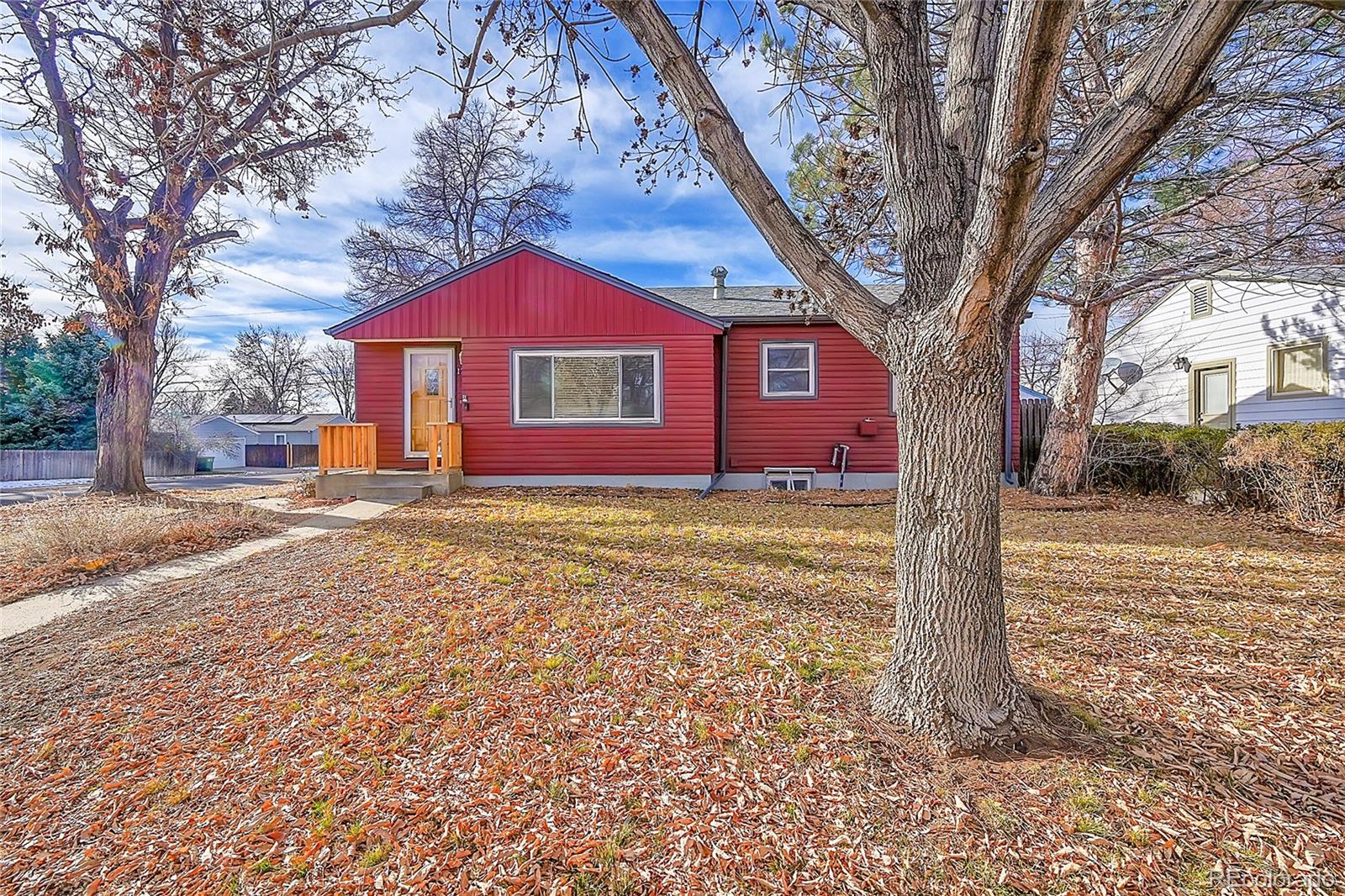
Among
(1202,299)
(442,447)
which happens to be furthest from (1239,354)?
(442,447)

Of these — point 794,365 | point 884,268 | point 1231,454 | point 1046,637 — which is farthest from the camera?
point 794,365

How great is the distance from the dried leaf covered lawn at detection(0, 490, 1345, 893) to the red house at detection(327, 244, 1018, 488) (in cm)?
556

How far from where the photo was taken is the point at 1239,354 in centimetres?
1192

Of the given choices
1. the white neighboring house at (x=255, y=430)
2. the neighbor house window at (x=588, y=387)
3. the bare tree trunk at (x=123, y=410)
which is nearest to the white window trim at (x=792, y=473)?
the neighbor house window at (x=588, y=387)

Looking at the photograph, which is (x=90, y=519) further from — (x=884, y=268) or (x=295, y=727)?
(x=884, y=268)

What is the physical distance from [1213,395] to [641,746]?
1653 centimetres

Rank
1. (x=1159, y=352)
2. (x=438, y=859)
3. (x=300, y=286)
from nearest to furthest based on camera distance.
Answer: (x=438, y=859)
(x=1159, y=352)
(x=300, y=286)

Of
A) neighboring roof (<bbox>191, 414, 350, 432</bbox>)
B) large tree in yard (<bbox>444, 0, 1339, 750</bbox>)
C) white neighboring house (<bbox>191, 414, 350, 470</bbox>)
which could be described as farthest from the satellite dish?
neighboring roof (<bbox>191, 414, 350, 432</bbox>)

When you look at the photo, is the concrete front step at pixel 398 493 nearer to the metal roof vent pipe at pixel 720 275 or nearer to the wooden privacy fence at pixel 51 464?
the metal roof vent pipe at pixel 720 275

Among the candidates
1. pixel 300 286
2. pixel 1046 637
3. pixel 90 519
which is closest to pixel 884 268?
pixel 1046 637

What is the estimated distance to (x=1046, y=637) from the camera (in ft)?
10.5

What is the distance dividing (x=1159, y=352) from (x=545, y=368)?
15124 millimetres

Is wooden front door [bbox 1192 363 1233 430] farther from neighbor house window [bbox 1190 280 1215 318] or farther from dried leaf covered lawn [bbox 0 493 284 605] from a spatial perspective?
dried leaf covered lawn [bbox 0 493 284 605]

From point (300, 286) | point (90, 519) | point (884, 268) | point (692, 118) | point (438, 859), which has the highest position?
point (300, 286)
